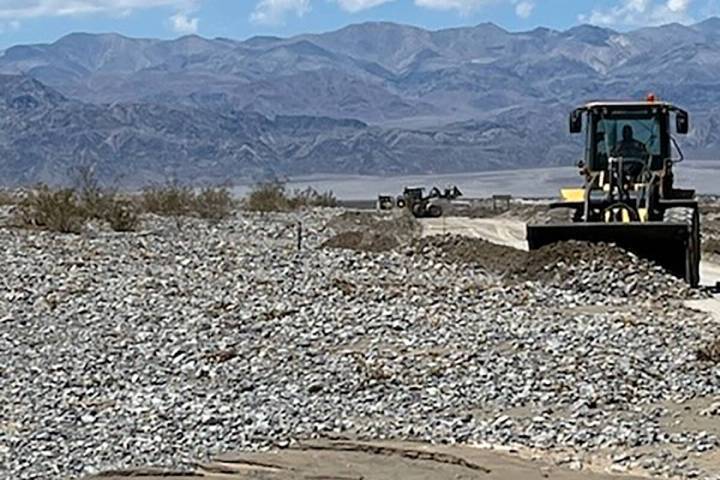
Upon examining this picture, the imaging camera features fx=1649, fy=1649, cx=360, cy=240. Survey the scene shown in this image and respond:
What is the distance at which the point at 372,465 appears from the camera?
12.4m

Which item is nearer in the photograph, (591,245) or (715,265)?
(591,245)

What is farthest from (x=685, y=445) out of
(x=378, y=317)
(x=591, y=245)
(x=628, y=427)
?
(x=591, y=245)

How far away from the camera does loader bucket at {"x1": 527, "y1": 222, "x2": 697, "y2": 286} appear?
24.4 m

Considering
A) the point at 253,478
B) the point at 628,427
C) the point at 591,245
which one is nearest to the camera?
the point at 253,478

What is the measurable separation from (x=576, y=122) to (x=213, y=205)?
96.1 feet

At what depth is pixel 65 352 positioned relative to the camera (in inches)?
735

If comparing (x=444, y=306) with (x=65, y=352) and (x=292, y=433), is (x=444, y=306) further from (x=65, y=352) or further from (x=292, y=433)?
(x=292, y=433)

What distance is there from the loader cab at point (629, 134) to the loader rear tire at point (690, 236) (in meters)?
1.58

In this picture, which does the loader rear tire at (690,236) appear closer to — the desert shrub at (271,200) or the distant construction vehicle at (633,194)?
the distant construction vehicle at (633,194)

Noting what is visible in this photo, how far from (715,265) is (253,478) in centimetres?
2060

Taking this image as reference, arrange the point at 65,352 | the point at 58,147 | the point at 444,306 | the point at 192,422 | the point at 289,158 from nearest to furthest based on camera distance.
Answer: the point at 192,422, the point at 65,352, the point at 444,306, the point at 58,147, the point at 289,158

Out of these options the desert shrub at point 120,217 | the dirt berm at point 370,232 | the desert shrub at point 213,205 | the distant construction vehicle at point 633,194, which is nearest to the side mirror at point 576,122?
the distant construction vehicle at point 633,194

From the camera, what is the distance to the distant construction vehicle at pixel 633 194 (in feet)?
80.3

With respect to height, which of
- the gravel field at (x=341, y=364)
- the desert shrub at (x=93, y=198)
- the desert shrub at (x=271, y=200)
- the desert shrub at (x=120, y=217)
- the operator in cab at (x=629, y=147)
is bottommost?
the desert shrub at (x=271, y=200)
